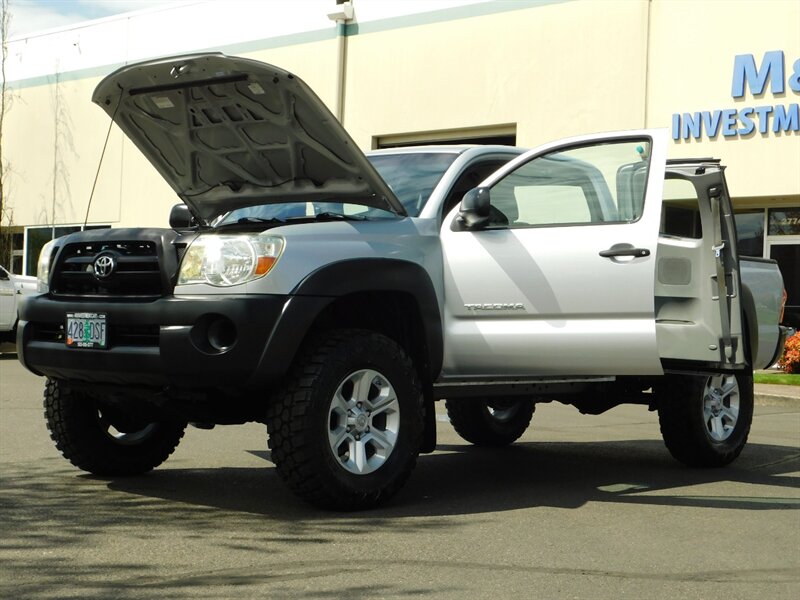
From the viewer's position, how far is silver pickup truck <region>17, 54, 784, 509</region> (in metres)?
5.89

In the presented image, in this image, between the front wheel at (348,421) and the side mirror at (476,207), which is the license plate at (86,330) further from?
the side mirror at (476,207)

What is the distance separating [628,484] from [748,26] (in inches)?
592

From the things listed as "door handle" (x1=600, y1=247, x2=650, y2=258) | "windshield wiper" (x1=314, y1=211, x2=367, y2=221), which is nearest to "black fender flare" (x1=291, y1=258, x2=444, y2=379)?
"windshield wiper" (x1=314, y1=211, x2=367, y2=221)

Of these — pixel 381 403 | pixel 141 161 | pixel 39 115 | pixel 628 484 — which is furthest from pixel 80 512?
pixel 39 115

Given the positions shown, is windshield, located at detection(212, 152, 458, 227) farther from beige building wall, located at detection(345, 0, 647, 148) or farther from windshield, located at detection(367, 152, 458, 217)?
beige building wall, located at detection(345, 0, 647, 148)

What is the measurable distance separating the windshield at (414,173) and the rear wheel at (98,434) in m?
1.81

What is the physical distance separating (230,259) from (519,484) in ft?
7.94

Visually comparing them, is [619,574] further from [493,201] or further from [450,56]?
[450,56]

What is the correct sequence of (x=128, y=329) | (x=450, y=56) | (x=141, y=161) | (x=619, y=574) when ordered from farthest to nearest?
(x=141, y=161), (x=450, y=56), (x=128, y=329), (x=619, y=574)

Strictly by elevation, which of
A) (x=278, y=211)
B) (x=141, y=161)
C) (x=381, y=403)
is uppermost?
(x=141, y=161)

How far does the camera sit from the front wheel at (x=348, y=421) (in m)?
5.85

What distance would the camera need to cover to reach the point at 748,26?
20.6m

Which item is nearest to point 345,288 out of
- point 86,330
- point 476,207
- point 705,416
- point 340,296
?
point 340,296

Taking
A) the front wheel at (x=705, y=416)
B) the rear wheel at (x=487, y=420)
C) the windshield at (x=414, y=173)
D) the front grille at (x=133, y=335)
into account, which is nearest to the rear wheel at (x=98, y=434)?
the front grille at (x=133, y=335)
